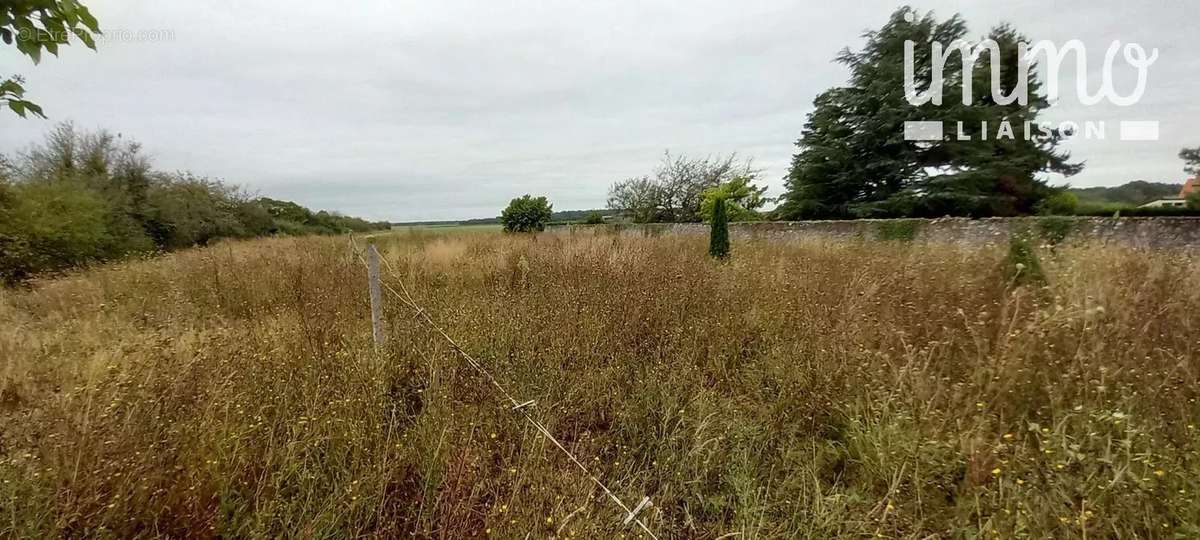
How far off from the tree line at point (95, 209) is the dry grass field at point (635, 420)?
6.99m

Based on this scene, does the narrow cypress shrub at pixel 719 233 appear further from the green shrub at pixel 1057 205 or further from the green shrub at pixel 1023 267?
the green shrub at pixel 1057 205

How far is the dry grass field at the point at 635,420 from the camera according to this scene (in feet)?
4.82

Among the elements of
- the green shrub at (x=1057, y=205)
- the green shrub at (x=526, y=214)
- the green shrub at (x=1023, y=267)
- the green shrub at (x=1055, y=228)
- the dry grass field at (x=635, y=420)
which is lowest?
the dry grass field at (x=635, y=420)

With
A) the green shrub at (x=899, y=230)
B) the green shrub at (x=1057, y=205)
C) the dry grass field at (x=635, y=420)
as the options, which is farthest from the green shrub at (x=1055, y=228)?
the green shrub at (x=1057, y=205)

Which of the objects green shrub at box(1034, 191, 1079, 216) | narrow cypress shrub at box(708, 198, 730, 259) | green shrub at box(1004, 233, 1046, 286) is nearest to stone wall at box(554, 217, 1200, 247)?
narrow cypress shrub at box(708, 198, 730, 259)

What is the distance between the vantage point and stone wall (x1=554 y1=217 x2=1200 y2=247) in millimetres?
6715

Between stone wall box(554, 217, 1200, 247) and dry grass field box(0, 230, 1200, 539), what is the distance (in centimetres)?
493

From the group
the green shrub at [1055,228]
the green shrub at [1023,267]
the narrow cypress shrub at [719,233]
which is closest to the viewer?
the green shrub at [1023,267]

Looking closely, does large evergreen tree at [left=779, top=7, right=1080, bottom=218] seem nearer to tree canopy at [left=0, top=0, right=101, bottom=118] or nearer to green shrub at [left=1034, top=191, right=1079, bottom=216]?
green shrub at [left=1034, top=191, right=1079, bottom=216]

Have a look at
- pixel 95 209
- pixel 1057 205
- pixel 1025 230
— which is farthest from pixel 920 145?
pixel 95 209

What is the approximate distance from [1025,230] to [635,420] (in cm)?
1018

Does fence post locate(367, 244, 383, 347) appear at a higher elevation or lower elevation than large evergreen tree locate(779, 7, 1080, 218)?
lower

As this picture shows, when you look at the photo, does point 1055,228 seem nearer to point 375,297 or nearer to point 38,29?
point 375,297

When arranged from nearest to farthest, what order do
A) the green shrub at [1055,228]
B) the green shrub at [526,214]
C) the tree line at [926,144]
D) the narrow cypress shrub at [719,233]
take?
the green shrub at [1055,228] → the narrow cypress shrub at [719,233] → the tree line at [926,144] → the green shrub at [526,214]
